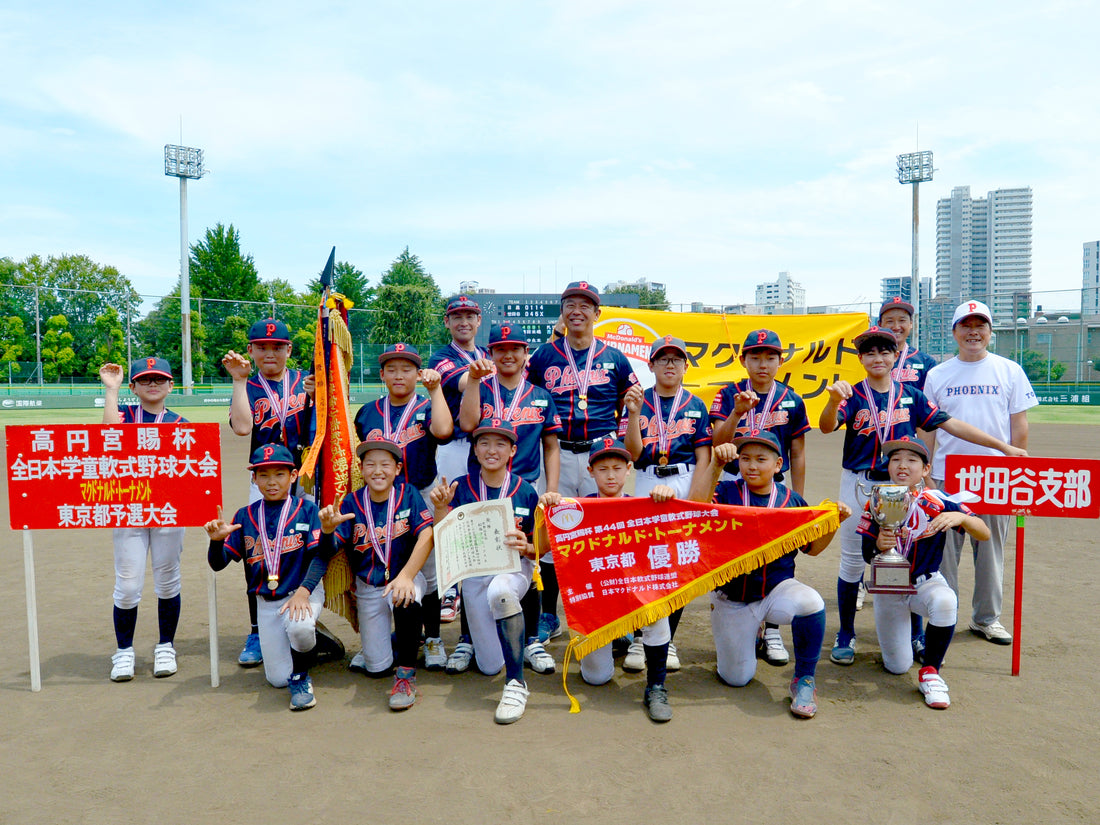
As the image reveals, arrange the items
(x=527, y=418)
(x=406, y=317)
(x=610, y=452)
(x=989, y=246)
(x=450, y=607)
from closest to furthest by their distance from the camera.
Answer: (x=610, y=452)
(x=527, y=418)
(x=450, y=607)
(x=406, y=317)
(x=989, y=246)

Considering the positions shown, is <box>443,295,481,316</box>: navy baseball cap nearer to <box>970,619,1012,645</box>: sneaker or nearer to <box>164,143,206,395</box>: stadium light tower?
<box>970,619,1012,645</box>: sneaker

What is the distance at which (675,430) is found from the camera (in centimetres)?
550

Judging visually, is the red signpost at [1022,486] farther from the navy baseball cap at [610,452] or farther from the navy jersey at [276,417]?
the navy jersey at [276,417]

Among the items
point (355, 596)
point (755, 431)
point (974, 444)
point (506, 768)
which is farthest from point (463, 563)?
point (974, 444)

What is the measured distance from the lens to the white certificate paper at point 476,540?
480 cm

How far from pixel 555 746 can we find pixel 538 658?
1.15 m

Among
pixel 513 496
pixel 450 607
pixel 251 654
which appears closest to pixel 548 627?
pixel 450 607

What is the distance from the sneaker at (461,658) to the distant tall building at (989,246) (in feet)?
259

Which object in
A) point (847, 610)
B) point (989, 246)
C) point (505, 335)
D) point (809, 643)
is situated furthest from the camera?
point (989, 246)

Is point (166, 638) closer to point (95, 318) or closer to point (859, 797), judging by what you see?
point (859, 797)

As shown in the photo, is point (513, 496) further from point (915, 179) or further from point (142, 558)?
point (915, 179)

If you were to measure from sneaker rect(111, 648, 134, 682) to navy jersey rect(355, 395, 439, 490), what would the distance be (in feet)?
6.88

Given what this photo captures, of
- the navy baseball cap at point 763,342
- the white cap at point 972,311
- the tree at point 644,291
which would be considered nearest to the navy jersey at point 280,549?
the navy baseball cap at point 763,342

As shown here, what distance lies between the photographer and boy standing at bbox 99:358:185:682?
16.9 ft
